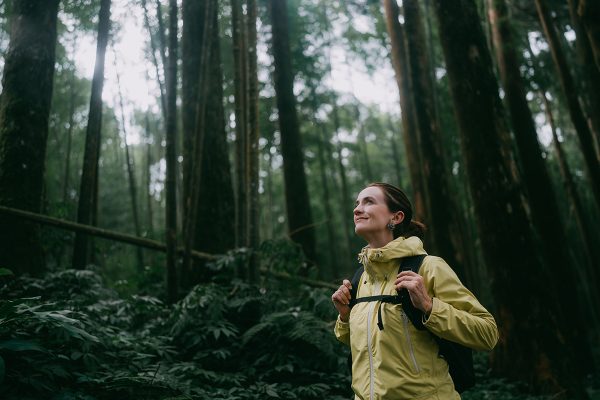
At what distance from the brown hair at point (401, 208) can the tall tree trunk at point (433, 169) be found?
208 inches

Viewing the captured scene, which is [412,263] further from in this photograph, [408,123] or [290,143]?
[290,143]

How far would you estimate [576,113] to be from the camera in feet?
22.7

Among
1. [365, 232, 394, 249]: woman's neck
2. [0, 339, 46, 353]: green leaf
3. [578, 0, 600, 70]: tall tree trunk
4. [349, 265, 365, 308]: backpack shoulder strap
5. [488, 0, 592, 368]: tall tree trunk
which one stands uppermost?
[578, 0, 600, 70]: tall tree trunk

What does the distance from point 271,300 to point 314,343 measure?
967 mm

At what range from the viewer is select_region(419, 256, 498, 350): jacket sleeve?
5.85ft

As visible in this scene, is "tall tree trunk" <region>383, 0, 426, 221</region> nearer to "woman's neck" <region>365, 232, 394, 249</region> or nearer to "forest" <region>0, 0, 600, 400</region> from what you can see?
"forest" <region>0, 0, 600, 400</region>

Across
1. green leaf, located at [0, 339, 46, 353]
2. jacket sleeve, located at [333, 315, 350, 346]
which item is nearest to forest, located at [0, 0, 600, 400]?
green leaf, located at [0, 339, 46, 353]

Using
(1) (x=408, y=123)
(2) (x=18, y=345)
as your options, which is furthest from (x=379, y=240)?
(1) (x=408, y=123)

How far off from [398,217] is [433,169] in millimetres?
5543

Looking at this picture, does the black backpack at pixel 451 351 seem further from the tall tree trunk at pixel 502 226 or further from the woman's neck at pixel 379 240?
the tall tree trunk at pixel 502 226

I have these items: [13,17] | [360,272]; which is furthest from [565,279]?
[13,17]

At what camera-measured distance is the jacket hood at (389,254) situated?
2016 millimetres

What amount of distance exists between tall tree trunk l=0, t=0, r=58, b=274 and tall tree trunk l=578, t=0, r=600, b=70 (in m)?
6.86

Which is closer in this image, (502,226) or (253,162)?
(253,162)
